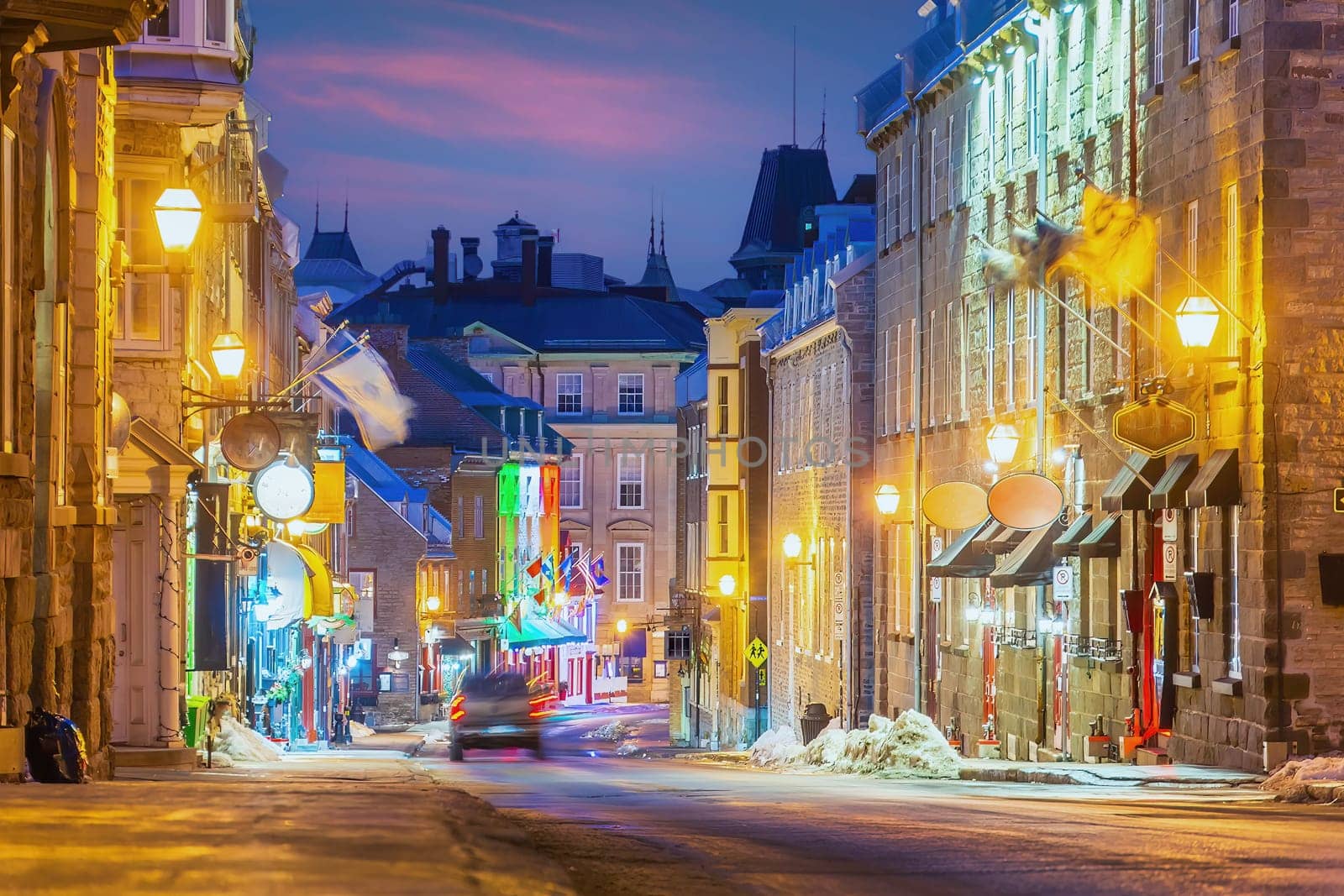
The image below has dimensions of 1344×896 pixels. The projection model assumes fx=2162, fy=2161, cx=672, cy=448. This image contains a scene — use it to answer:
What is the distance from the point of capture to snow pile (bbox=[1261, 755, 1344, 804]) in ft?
54.8

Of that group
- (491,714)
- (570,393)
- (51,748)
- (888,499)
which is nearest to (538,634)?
(570,393)

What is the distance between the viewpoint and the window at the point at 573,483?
102 metres

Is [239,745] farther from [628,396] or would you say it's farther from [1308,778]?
[628,396]

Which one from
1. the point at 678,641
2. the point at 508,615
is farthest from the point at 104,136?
the point at 508,615

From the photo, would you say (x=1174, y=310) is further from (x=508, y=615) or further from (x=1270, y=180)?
(x=508, y=615)

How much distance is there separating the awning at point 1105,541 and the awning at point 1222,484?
3927 mm

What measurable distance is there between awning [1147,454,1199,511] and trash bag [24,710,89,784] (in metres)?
11.8

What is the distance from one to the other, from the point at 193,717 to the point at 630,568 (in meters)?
74.7

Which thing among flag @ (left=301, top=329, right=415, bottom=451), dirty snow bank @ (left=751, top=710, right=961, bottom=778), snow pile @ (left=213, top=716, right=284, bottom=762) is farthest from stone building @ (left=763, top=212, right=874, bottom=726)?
snow pile @ (left=213, top=716, right=284, bottom=762)

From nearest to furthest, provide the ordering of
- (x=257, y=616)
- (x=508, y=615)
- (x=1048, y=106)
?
(x=1048, y=106), (x=257, y=616), (x=508, y=615)

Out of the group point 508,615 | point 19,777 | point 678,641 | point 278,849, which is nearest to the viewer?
point 278,849

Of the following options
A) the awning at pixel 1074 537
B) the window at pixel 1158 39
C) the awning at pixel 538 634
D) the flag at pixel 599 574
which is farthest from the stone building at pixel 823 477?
the awning at pixel 538 634

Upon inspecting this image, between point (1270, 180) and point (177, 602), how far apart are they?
1295cm

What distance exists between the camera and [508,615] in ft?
268
